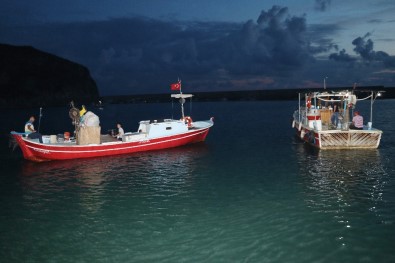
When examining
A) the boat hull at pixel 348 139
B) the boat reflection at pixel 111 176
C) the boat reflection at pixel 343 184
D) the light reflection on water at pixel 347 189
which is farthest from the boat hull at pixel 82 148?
the boat hull at pixel 348 139

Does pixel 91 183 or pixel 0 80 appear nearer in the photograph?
pixel 91 183

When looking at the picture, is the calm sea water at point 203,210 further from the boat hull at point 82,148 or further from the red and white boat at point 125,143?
the red and white boat at point 125,143

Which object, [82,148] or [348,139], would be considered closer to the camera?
[348,139]

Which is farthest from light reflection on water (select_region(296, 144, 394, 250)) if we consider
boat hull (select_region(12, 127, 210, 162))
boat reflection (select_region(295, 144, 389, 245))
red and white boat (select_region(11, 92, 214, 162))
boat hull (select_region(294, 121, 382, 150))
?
boat hull (select_region(12, 127, 210, 162))

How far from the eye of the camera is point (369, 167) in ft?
81.6

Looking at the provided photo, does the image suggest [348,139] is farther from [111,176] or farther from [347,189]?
[111,176]

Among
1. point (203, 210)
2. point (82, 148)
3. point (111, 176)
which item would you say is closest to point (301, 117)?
point (82, 148)

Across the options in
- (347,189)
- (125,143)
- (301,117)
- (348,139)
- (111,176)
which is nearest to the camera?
(347,189)

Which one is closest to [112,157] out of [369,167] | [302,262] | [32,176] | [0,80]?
[32,176]

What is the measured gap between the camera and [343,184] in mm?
20859

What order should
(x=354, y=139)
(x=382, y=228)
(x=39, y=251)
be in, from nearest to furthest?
1. (x=39, y=251)
2. (x=382, y=228)
3. (x=354, y=139)

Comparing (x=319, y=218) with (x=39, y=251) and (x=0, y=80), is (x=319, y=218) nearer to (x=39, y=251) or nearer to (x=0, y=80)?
(x=39, y=251)

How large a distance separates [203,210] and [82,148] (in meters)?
17.5

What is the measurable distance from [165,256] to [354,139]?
78.7 ft
